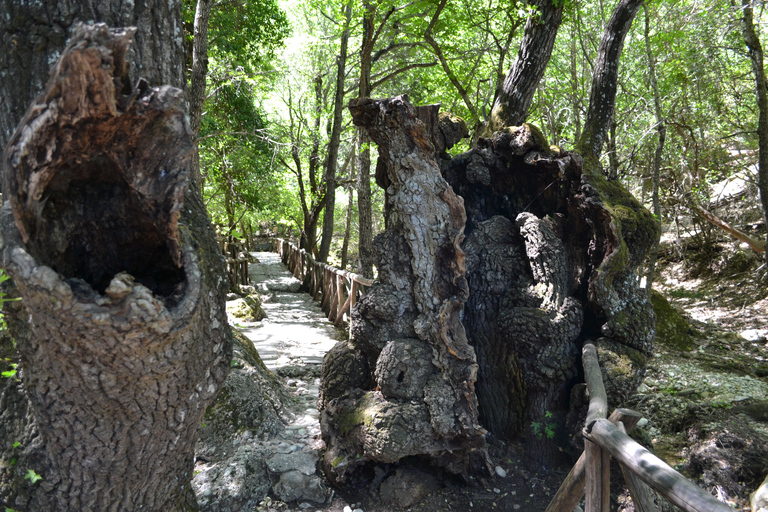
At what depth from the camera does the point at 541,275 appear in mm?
3906

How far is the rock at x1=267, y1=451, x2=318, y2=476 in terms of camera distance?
3521mm

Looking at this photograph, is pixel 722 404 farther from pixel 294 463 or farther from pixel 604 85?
pixel 294 463

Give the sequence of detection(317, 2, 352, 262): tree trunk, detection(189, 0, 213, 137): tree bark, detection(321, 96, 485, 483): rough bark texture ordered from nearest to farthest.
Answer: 1. detection(321, 96, 485, 483): rough bark texture
2. detection(189, 0, 213, 137): tree bark
3. detection(317, 2, 352, 262): tree trunk

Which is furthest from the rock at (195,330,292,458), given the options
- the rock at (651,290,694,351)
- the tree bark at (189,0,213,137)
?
the rock at (651,290,694,351)

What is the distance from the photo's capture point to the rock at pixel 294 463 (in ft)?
11.6

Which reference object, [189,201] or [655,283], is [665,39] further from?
[189,201]

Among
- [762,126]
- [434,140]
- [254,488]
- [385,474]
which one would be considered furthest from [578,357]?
[762,126]

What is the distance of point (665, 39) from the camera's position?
28.8 ft

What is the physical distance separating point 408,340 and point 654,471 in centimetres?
179

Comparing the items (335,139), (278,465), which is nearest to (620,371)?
(278,465)

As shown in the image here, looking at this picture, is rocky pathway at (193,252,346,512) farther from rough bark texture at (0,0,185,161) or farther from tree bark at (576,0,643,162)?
tree bark at (576,0,643,162)

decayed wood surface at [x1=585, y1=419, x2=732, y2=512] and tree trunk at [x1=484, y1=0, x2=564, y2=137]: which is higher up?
tree trunk at [x1=484, y1=0, x2=564, y2=137]

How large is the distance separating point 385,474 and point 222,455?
1273mm

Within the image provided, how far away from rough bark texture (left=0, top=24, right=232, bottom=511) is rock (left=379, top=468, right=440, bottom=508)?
169 cm
